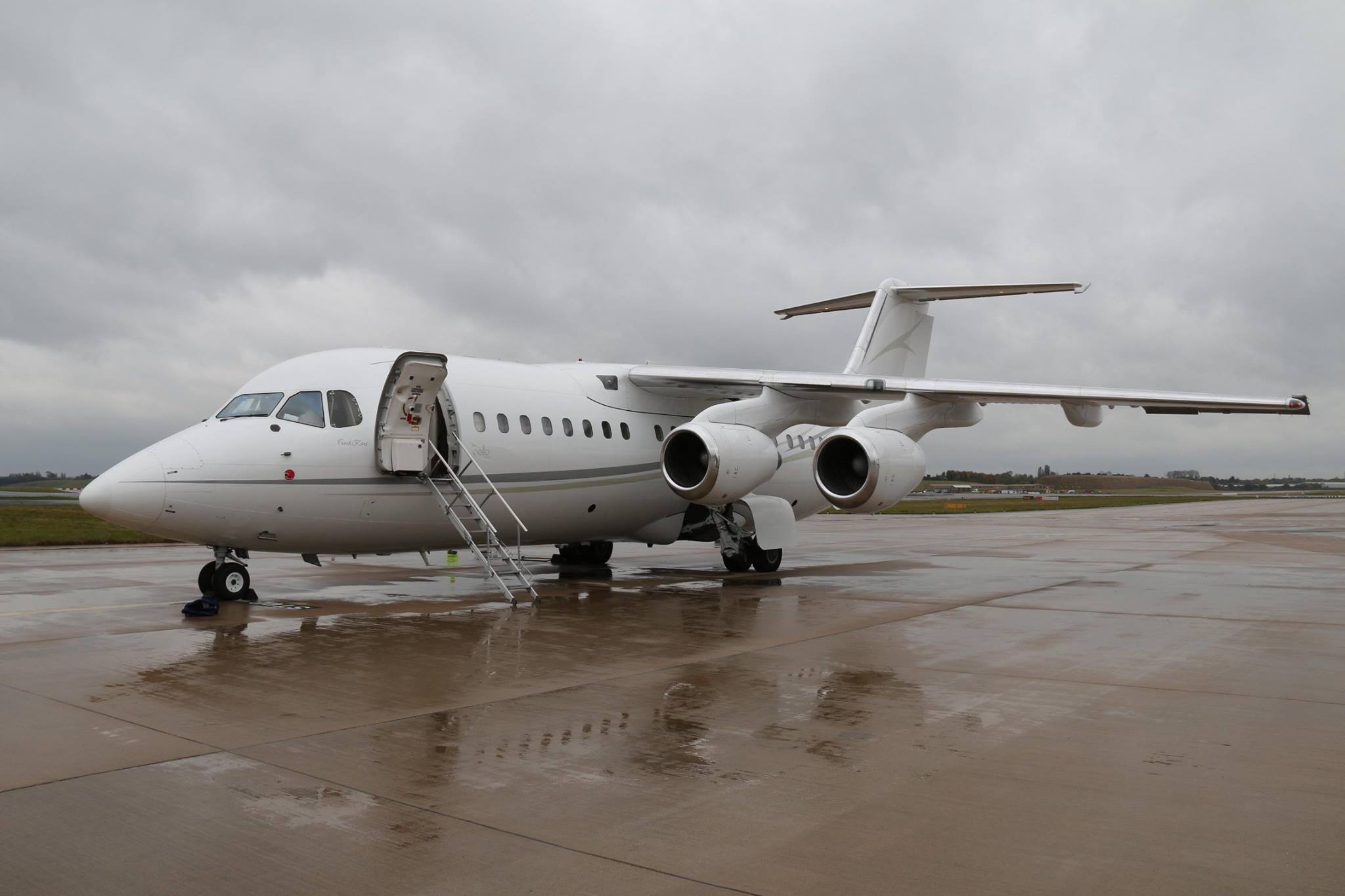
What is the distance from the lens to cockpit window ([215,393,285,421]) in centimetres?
1166

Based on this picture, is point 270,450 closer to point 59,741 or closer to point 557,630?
point 557,630

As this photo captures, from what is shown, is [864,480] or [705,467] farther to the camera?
[705,467]

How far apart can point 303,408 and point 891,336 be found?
11.4m

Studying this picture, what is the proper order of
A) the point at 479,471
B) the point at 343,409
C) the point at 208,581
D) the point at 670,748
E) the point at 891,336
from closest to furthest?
the point at 670,748
the point at 208,581
the point at 343,409
the point at 479,471
the point at 891,336

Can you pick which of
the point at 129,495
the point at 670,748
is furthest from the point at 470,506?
the point at 670,748

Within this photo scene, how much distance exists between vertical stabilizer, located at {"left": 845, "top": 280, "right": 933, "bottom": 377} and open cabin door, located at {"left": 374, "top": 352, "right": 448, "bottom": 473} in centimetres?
891

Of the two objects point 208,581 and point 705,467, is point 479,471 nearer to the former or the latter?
point 705,467

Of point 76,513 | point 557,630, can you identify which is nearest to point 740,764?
point 557,630

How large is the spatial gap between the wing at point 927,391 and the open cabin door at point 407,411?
4.46 meters

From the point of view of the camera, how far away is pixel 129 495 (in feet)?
34.1

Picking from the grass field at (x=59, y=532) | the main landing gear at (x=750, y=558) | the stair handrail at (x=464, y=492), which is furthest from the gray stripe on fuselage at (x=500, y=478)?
the grass field at (x=59, y=532)

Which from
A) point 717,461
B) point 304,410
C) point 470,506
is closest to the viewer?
point 304,410

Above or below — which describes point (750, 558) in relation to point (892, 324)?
below

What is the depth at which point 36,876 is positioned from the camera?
142 inches
